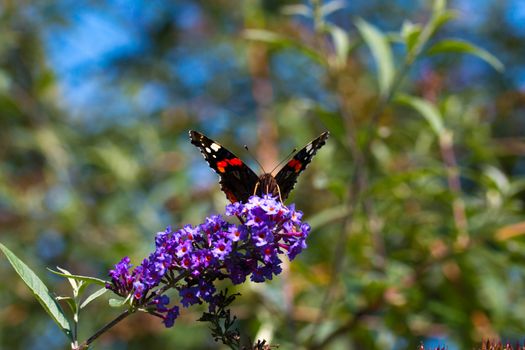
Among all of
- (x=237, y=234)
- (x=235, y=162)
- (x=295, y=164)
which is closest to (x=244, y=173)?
(x=235, y=162)

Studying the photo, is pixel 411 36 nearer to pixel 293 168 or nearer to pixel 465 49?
pixel 465 49

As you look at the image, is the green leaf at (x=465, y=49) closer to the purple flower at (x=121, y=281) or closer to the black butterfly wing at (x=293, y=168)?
the black butterfly wing at (x=293, y=168)

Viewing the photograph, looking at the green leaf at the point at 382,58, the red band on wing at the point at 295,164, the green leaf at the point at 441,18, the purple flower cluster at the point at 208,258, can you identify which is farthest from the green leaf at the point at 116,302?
the green leaf at the point at 441,18

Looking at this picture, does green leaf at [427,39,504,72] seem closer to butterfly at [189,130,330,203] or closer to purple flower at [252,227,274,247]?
butterfly at [189,130,330,203]

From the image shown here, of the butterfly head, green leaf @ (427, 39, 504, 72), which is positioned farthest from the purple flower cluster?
green leaf @ (427, 39, 504, 72)

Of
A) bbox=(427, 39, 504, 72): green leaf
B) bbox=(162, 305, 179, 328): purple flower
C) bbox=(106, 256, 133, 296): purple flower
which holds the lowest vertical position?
bbox=(162, 305, 179, 328): purple flower
